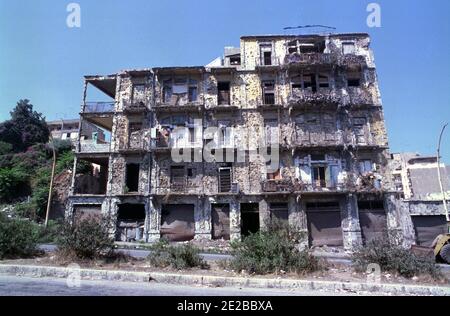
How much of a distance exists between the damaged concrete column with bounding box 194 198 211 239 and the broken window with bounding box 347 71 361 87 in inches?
640

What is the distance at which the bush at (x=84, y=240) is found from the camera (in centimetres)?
896

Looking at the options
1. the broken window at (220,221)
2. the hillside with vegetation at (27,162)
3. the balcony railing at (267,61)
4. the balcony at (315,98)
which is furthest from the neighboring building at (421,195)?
the hillside with vegetation at (27,162)

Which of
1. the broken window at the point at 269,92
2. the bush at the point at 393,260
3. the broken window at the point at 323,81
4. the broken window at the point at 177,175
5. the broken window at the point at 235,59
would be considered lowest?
the bush at the point at 393,260

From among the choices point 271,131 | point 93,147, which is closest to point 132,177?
point 93,147

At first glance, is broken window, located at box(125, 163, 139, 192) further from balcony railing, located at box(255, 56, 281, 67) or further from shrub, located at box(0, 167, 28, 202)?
shrub, located at box(0, 167, 28, 202)

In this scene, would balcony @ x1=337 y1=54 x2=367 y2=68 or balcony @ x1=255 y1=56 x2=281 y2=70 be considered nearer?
balcony @ x1=337 y1=54 x2=367 y2=68

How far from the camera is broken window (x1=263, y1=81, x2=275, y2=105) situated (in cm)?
2676

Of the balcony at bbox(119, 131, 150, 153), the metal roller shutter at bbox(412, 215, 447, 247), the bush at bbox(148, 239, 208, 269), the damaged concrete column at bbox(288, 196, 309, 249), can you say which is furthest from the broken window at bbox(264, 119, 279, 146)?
the bush at bbox(148, 239, 208, 269)

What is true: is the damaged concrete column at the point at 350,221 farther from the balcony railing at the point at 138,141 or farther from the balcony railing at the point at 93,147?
the balcony railing at the point at 93,147

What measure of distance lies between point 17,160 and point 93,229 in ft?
127

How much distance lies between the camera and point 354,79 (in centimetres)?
2722

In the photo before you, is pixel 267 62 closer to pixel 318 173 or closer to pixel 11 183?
pixel 318 173

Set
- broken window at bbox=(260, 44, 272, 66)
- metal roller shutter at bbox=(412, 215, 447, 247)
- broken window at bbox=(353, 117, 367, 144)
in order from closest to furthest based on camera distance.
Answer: metal roller shutter at bbox=(412, 215, 447, 247) → broken window at bbox=(353, 117, 367, 144) → broken window at bbox=(260, 44, 272, 66)

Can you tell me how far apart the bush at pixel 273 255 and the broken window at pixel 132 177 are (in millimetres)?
18928
